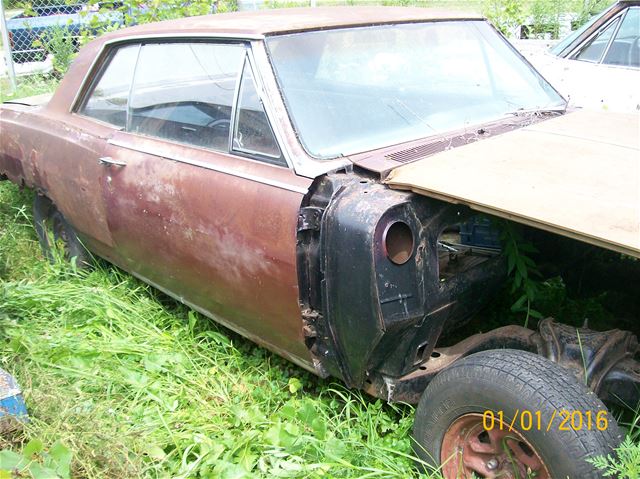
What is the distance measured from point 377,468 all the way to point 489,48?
2.20 m

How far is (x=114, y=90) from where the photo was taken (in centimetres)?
371

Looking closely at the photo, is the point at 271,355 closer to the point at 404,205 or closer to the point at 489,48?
the point at 404,205

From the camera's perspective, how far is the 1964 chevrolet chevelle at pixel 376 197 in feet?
6.88

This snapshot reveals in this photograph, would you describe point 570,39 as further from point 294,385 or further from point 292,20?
point 294,385

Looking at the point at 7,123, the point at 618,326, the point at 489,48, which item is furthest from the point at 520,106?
the point at 7,123

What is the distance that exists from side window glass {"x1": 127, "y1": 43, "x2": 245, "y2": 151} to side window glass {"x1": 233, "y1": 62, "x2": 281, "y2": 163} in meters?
0.07

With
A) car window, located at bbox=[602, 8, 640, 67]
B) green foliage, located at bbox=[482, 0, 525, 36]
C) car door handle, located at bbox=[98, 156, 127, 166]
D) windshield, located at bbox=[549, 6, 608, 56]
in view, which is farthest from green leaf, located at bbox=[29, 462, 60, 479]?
green foliage, located at bbox=[482, 0, 525, 36]

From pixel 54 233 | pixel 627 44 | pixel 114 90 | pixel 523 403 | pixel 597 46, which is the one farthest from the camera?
pixel 597 46

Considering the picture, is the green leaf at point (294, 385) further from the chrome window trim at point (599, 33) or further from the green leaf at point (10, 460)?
the chrome window trim at point (599, 33)

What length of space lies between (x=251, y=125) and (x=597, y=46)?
4199mm

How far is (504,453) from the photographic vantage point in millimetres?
2143

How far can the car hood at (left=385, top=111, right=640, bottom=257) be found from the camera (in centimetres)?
191

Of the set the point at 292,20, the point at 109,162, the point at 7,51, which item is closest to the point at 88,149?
the point at 109,162

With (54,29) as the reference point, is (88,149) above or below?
below
